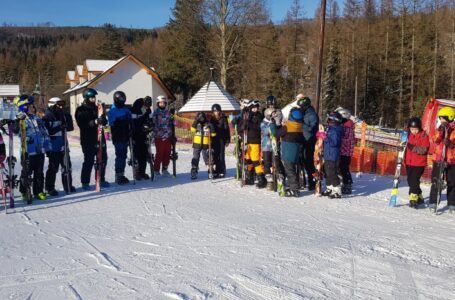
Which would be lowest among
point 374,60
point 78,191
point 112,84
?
point 78,191

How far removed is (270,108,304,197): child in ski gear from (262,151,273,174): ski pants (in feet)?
1.69

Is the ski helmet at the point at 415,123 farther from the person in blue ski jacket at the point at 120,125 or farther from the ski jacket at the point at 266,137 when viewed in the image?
the person in blue ski jacket at the point at 120,125

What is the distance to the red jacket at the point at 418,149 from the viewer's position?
7926 mm

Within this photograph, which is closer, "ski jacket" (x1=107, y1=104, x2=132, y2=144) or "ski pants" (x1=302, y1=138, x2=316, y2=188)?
"ski pants" (x1=302, y1=138, x2=316, y2=188)

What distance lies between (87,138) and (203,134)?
289 cm

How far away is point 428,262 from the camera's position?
16.9 ft

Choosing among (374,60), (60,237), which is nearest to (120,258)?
(60,237)

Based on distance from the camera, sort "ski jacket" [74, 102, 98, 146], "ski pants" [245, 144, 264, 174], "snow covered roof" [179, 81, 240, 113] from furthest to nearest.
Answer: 1. "snow covered roof" [179, 81, 240, 113]
2. "ski pants" [245, 144, 264, 174]
3. "ski jacket" [74, 102, 98, 146]

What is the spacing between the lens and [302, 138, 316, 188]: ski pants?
30.7ft

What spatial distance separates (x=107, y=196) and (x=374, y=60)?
46194mm

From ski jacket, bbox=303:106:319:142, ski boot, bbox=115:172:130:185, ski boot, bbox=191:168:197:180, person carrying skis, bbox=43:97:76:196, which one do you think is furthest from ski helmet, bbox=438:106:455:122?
person carrying skis, bbox=43:97:76:196

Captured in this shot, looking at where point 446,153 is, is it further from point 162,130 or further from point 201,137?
point 162,130

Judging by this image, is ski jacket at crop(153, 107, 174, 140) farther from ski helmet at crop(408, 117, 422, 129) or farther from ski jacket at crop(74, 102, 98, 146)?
ski helmet at crop(408, 117, 422, 129)

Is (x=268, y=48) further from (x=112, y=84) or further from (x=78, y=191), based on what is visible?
(x=78, y=191)
